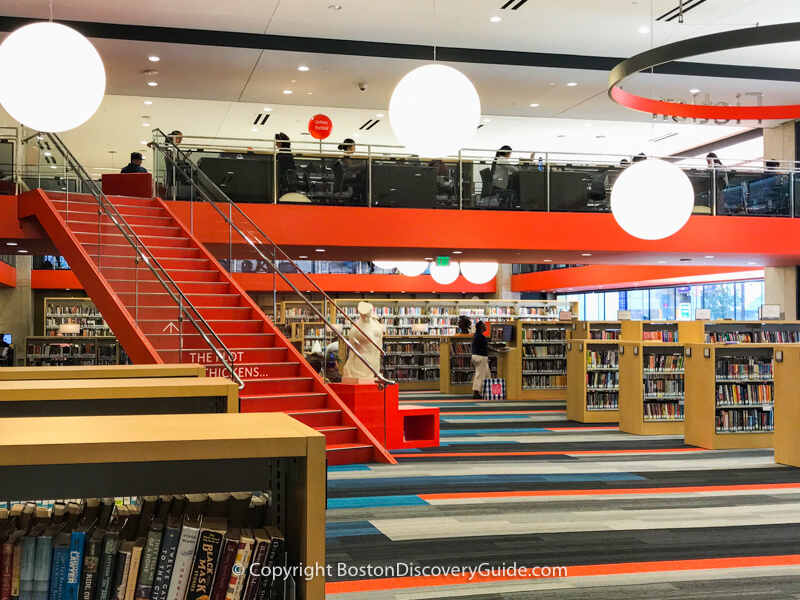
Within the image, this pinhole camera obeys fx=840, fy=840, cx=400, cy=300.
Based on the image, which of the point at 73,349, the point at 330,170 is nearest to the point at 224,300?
the point at 330,170

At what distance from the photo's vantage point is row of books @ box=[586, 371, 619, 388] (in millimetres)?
12883

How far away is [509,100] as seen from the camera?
50.9ft

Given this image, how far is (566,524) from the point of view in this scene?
5.98 meters

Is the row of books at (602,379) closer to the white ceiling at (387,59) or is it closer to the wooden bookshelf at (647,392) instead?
the wooden bookshelf at (647,392)

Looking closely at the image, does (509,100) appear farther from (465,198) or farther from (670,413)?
(670,413)

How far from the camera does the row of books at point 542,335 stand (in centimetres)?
1661

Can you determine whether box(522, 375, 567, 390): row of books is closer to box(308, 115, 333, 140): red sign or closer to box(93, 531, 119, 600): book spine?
box(308, 115, 333, 140): red sign

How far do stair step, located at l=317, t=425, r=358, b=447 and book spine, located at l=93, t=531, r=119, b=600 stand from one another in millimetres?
6905

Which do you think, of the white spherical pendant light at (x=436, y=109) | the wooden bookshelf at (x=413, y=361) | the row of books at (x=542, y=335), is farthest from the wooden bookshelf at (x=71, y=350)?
the white spherical pendant light at (x=436, y=109)

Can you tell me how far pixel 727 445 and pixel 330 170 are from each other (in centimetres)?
734

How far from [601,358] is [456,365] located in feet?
16.2

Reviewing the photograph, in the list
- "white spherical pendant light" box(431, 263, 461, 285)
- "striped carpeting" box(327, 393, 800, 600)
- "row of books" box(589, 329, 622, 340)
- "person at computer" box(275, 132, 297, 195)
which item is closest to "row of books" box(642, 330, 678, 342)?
"row of books" box(589, 329, 622, 340)

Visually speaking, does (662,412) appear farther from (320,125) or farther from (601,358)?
(320,125)

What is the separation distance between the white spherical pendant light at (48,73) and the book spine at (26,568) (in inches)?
157
